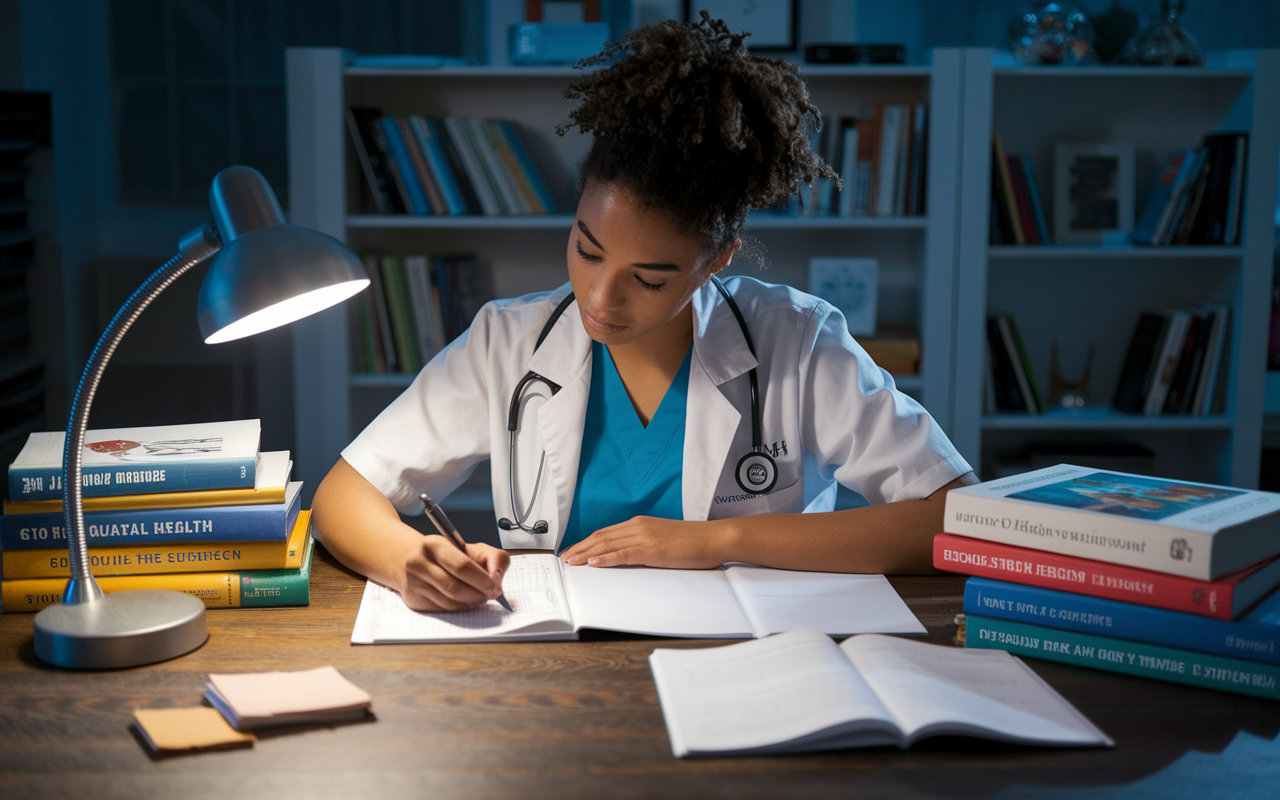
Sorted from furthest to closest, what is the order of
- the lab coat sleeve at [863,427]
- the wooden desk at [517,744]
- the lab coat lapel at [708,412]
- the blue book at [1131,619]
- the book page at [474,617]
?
the lab coat lapel at [708,412] → the lab coat sleeve at [863,427] → the book page at [474,617] → the blue book at [1131,619] → the wooden desk at [517,744]

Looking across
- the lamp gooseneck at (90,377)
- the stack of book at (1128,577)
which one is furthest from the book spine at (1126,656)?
the lamp gooseneck at (90,377)

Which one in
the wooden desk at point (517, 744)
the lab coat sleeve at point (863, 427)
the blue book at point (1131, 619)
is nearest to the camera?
the wooden desk at point (517, 744)

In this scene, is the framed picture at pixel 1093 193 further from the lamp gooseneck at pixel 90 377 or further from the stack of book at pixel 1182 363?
the lamp gooseneck at pixel 90 377

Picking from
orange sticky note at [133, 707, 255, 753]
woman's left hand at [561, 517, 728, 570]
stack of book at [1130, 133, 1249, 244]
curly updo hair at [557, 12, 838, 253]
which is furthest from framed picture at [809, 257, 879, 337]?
orange sticky note at [133, 707, 255, 753]

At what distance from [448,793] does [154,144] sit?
295cm

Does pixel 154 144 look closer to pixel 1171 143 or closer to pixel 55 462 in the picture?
pixel 55 462

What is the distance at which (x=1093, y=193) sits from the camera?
2924 mm

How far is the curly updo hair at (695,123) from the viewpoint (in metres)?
1.24

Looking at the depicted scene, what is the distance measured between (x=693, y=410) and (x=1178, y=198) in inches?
A: 76.8

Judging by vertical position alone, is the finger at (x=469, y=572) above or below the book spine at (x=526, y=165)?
below

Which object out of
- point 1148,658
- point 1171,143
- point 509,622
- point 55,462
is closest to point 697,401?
point 509,622

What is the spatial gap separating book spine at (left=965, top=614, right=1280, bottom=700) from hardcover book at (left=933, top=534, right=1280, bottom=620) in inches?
1.6

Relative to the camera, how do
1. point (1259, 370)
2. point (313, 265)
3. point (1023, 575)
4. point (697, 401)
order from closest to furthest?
1. point (313, 265)
2. point (1023, 575)
3. point (697, 401)
4. point (1259, 370)

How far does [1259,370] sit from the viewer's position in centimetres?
281
